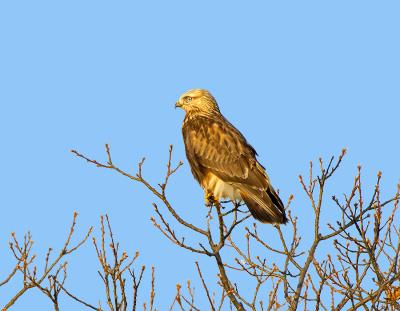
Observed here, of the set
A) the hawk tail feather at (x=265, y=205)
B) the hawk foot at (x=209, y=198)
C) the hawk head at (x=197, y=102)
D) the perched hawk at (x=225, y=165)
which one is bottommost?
the hawk tail feather at (x=265, y=205)

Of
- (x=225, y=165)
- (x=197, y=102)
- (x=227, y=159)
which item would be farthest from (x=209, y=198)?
(x=197, y=102)

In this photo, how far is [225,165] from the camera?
10.1m

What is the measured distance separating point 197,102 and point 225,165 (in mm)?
1885

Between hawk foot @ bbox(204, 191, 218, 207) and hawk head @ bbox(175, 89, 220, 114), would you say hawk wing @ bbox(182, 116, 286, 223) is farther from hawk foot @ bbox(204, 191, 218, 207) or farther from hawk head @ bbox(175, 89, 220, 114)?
hawk head @ bbox(175, 89, 220, 114)

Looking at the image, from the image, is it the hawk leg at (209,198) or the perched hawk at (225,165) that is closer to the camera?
the perched hawk at (225,165)

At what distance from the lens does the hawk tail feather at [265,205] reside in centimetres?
893

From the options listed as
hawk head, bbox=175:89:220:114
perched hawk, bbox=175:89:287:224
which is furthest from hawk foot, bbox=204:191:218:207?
hawk head, bbox=175:89:220:114

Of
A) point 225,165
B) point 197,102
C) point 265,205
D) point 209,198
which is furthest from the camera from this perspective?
point 197,102

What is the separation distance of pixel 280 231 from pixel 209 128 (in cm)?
262

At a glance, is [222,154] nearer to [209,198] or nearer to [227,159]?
[227,159]

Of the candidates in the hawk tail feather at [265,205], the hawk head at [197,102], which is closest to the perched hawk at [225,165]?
the hawk tail feather at [265,205]

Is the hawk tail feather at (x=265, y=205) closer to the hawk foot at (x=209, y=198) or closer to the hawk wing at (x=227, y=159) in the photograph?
the hawk wing at (x=227, y=159)

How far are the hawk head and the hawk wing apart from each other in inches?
26.8

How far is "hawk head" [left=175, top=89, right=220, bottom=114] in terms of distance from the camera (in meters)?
11.7
